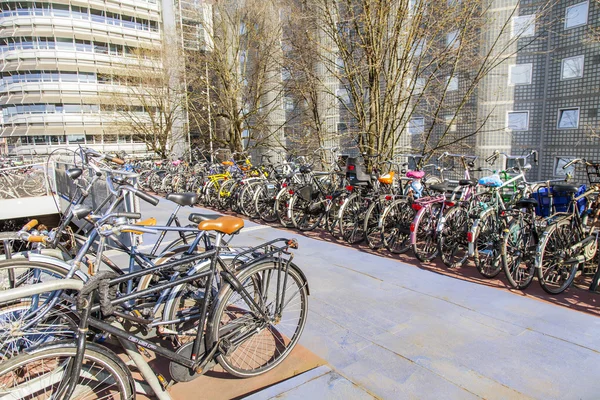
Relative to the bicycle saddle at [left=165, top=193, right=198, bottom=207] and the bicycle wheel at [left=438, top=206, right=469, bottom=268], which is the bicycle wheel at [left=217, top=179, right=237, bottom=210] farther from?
the bicycle saddle at [left=165, top=193, right=198, bottom=207]

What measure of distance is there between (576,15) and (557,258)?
229 inches

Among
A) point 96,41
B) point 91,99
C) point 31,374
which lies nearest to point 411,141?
point 31,374

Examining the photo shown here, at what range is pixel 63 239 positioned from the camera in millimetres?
3299

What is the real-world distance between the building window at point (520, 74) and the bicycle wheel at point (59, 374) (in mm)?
8462

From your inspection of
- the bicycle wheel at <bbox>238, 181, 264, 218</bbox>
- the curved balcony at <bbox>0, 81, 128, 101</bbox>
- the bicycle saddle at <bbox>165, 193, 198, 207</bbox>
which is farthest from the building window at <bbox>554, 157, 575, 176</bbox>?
the curved balcony at <bbox>0, 81, 128, 101</bbox>

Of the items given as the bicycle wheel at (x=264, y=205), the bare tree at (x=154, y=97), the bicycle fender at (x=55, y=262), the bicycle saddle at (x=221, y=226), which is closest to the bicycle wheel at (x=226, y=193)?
the bicycle wheel at (x=264, y=205)

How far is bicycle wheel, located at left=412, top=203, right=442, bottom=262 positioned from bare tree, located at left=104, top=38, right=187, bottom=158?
1258 cm

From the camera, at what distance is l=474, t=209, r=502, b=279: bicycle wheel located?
12.3ft

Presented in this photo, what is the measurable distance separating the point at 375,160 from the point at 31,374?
5.57 metres

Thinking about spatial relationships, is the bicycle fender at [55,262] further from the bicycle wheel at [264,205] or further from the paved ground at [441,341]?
the bicycle wheel at [264,205]

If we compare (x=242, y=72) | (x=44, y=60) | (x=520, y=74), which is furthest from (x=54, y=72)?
(x=520, y=74)

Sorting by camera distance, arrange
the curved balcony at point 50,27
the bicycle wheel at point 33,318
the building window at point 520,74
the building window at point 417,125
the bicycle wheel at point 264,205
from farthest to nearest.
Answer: the curved balcony at point 50,27
the building window at point 520,74
the building window at point 417,125
the bicycle wheel at point 264,205
the bicycle wheel at point 33,318

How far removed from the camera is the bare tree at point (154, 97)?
50.8 feet

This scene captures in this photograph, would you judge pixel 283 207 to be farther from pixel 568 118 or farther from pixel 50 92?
pixel 50 92
